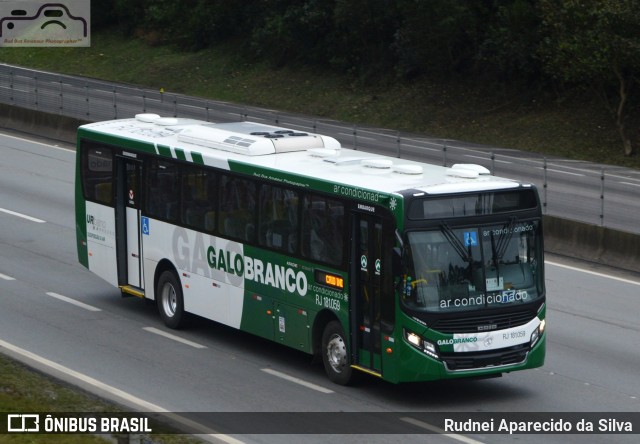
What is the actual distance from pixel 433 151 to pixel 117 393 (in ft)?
65.4

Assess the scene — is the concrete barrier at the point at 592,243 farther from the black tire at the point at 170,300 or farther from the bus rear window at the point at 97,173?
the bus rear window at the point at 97,173

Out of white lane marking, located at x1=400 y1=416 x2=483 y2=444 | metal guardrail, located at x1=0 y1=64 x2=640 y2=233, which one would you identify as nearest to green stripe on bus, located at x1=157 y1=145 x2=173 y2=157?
white lane marking, located at x1=400 y1=416 x2=483 y2=444

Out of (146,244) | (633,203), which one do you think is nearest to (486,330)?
(146,244)

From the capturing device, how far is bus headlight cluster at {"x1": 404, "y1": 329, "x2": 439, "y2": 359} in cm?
1365

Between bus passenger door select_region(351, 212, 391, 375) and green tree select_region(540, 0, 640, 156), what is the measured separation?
29.0 meters

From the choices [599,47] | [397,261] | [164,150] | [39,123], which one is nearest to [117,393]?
[397,261]

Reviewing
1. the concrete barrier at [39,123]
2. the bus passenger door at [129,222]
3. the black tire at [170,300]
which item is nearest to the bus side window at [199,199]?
the black tire at [170,300]

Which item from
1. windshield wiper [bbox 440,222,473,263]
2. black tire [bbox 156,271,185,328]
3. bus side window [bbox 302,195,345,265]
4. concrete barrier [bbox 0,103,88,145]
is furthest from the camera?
concrete barrier [bbox 0,103,88,145]

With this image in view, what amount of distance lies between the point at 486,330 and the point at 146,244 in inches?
260

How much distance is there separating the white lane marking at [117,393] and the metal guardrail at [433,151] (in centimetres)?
1229

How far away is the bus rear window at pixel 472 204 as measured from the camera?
13742 mm

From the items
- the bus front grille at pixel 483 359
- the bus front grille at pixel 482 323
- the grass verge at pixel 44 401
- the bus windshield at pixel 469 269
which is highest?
the bus windshield at pixel 469 269

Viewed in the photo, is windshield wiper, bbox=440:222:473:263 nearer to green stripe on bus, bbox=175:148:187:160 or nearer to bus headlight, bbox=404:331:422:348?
bus headlight, bbox=404:331:422:348

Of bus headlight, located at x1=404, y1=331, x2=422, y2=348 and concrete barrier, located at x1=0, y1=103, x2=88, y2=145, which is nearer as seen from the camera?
bus headlight, located at x1=404, y1=331, x2=422, y2=348
